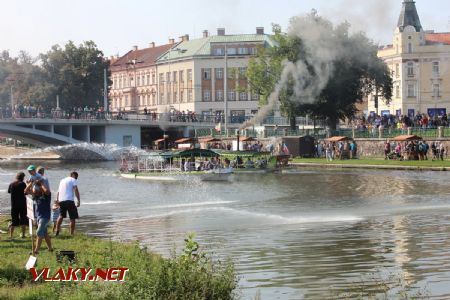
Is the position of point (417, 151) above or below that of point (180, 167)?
above

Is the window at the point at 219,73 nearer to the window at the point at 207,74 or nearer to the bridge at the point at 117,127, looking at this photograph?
the window at the point at 207,74

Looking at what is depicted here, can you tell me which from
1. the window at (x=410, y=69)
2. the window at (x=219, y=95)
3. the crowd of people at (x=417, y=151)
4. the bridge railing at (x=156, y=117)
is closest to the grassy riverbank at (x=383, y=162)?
the crowd of people at (x=417, y=151)

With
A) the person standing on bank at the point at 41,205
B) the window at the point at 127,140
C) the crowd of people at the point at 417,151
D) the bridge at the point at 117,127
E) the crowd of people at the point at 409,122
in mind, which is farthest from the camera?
the window at the point at 127,140

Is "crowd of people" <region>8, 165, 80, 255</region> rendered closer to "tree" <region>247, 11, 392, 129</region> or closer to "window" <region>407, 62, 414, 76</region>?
"tree" <region>247, 11, 392, 129</region>

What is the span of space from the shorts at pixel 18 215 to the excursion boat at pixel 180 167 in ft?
148

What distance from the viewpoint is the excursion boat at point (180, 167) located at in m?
78.5

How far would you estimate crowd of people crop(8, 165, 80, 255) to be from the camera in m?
27.5

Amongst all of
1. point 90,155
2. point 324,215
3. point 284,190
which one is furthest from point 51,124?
point 324,215

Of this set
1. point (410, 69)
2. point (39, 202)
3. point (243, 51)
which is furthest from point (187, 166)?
point (243, 51)

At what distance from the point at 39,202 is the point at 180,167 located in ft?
177

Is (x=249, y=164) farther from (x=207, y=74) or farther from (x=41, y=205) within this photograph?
(x=207, y=74)

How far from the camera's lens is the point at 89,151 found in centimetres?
13700

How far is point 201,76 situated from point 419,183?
11749 cm

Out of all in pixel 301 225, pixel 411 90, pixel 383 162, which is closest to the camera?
pixel 301 225
